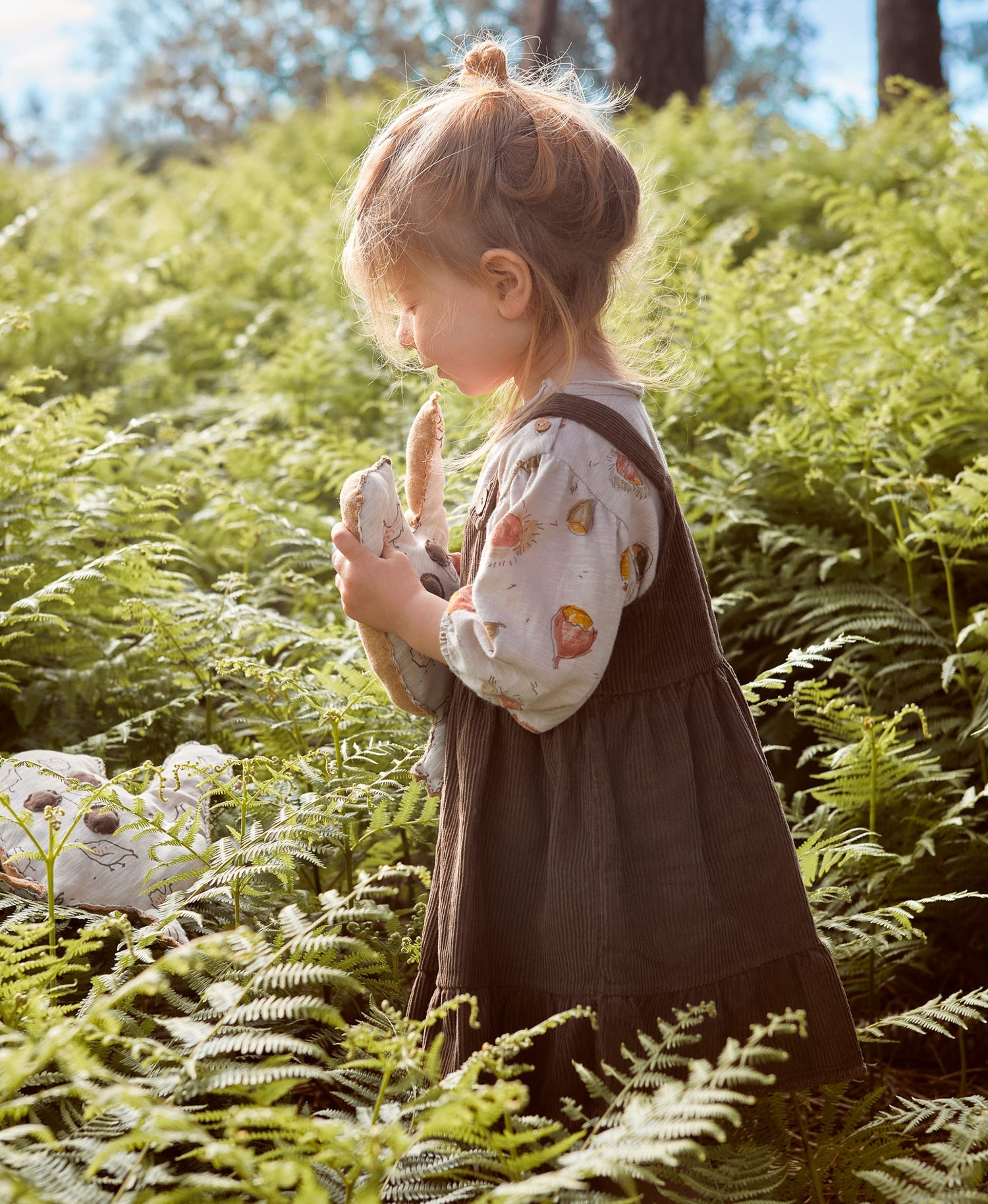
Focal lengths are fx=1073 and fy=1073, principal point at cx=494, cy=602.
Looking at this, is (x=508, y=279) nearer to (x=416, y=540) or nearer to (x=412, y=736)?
(x=416, y=540)

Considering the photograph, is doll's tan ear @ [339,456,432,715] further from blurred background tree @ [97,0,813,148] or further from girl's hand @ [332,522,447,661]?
blurred background tree @ [97,0,813,148]

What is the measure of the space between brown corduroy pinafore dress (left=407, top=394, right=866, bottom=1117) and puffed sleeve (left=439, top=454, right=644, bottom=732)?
0.43ft

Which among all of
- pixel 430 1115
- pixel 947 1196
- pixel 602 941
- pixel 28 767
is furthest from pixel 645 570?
pixel 28 767

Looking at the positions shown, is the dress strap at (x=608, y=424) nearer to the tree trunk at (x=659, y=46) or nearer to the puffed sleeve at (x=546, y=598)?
the puffed sleeve at (x=546, y=598)

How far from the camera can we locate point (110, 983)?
1.86m

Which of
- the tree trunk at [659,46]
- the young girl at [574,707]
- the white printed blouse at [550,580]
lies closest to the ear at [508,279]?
the young girl at [574,707]

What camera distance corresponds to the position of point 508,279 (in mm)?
1899

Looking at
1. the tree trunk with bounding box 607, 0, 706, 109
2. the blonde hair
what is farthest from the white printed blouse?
the tree trunk with bounding box 607, 0, 706, 109

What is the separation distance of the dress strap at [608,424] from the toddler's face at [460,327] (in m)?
0.17

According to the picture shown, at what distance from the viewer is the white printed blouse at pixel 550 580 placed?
68.2 inches

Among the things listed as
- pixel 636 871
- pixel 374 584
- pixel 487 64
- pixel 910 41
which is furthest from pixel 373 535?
pixel 910 41

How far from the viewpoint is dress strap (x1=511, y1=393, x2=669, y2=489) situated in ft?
5.92

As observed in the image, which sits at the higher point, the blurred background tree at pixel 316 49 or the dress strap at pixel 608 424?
the blurred background tree at pixel 316 49

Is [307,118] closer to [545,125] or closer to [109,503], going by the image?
[109,503]
